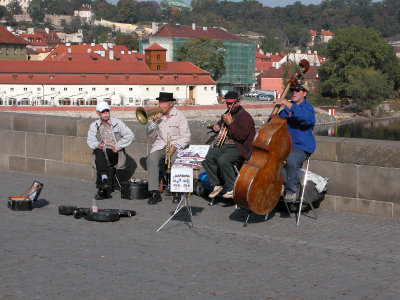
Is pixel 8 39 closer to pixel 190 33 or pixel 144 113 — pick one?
pixel 190 33

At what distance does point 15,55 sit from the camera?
4685 inches

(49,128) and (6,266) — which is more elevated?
(49,128)

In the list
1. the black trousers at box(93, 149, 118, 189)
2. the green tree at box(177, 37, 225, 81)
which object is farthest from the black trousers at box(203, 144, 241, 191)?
the green tree at box(177, 37, 225, 81)

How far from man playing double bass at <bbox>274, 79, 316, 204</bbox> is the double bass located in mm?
492

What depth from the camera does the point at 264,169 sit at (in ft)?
24.3

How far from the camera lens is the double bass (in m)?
7.36

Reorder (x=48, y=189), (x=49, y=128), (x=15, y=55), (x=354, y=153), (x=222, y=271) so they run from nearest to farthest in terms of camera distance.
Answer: (x=222, y=271) → (x=354, y=153) → (x=48, y=189) → (x=49, y=128) → (x=15, y=55)

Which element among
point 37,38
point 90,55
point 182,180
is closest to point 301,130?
point 182,180

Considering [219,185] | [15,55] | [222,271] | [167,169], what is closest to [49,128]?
[167,169]

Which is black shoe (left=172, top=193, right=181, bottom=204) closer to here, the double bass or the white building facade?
the double bass

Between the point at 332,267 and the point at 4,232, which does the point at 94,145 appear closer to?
the point at 4,232

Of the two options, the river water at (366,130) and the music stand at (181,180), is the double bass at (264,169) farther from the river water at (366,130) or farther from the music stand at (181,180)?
the river water at (366,130)

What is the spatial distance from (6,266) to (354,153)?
4.29 m

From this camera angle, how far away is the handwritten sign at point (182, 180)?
25.7ft
